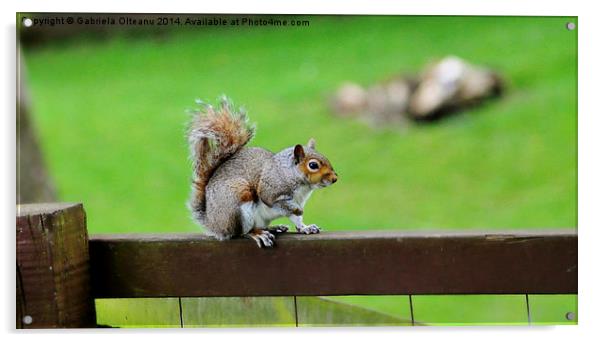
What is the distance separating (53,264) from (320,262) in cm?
49

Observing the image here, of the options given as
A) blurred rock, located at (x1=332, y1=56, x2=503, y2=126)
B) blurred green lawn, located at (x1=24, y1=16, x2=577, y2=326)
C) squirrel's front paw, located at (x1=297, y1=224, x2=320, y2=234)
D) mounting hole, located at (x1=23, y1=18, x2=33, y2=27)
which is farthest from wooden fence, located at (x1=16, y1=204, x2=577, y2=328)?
blurred rock, located at (x1=332, y1=56, x2=503, y2=126)

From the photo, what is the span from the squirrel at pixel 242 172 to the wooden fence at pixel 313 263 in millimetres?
180

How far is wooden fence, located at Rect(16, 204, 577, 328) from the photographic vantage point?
1508 millimetres

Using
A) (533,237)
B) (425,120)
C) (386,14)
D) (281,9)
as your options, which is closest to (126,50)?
(281,9)

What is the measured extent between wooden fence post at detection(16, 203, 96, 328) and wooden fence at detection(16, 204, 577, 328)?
23mm

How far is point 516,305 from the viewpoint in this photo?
2049 millimetres

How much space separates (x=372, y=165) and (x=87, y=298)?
1.62 metres

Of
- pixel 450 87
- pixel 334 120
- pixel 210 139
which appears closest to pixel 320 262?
pixel 210 139

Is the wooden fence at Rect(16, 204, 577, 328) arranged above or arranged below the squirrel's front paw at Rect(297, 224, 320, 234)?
below

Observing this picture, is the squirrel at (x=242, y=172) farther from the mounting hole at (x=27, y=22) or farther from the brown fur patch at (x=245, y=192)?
the mounting hole at (x=27, y=22)

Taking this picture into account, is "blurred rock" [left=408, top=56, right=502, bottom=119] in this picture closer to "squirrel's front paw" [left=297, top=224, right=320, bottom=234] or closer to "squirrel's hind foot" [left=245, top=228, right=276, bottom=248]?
"squirrel's front paw" [left=297, top=224, right=320, bottom=234]

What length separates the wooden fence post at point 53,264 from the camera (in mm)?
1382

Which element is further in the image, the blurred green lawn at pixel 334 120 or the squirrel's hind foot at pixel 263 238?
the blurred green lawn at pixel 334 120

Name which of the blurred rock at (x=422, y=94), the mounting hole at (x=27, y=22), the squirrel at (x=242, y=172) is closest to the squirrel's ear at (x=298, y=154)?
the squirrel at (x=242, y=172)
